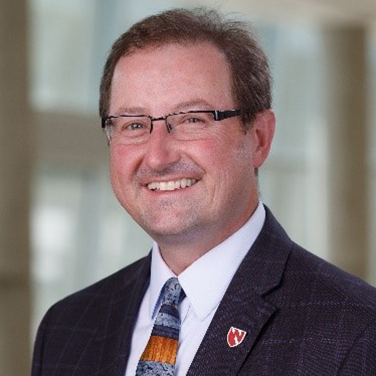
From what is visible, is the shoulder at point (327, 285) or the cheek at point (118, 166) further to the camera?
the cheek at point (118, 166)

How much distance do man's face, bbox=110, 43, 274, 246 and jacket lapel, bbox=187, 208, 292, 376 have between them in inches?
4.2

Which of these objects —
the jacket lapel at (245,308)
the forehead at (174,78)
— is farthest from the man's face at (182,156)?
the jacket lapel at (245,308)

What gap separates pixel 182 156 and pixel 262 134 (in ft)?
1.07

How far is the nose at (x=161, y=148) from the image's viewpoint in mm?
2371

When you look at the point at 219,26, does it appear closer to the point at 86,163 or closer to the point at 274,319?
the point at 274,319

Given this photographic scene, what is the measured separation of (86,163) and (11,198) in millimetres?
2556

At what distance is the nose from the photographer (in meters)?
2.37

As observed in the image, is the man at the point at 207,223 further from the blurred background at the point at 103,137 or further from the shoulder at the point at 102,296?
the blurred background at the point at 103,137

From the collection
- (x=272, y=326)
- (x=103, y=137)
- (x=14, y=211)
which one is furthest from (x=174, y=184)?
(x=103, y=137)

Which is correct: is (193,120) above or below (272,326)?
above

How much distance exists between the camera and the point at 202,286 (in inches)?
97.7

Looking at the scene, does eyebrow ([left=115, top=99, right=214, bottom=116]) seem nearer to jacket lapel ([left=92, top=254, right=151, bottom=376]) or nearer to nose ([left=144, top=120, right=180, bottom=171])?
nose ([left=144, top=120, right=180, bottom=171])

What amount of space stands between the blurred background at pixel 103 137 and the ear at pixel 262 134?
497 cm

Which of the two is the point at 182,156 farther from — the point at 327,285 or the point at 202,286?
the point at 327,285
